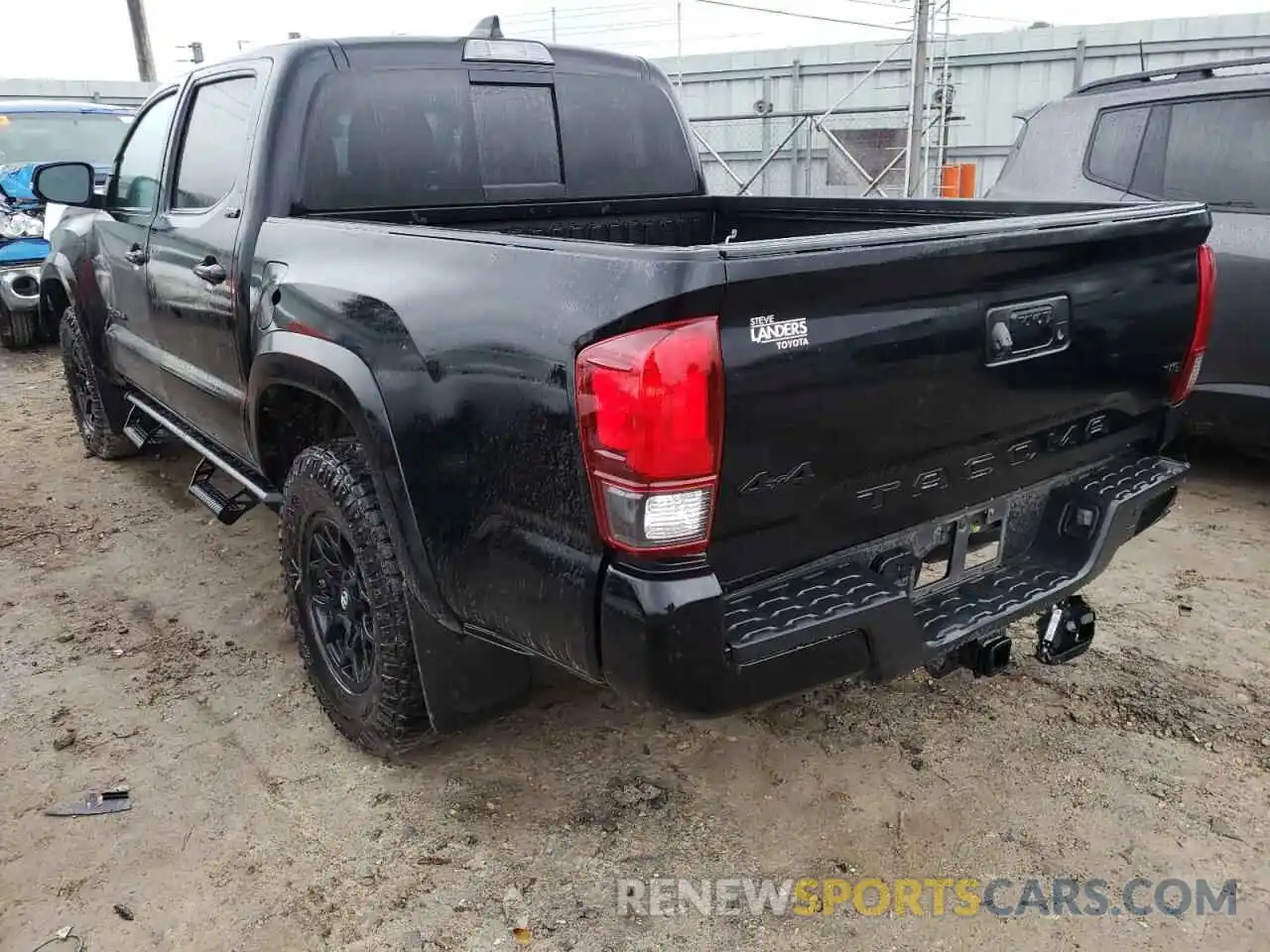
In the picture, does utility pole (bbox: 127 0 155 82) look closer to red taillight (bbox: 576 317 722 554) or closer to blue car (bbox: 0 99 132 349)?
blue car (bbox: 0 99 132 349)

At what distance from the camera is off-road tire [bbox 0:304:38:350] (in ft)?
28.8

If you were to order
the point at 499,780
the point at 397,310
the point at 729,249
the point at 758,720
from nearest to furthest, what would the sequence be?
the point at 729,249
the point at 397,310
the point at 499,780
the point at 758,720

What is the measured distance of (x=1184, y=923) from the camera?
7.44 feet

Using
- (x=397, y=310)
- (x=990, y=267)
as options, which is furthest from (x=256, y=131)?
(x=990, y=267)

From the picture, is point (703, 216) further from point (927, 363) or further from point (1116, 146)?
point (1116, 146)

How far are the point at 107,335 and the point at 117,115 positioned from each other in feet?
18.7

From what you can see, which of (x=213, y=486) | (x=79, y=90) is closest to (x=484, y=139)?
(x=213, y=486)

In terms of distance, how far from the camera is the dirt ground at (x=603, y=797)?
2.32 m

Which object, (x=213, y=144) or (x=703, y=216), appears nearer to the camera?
(x=213, y=144)

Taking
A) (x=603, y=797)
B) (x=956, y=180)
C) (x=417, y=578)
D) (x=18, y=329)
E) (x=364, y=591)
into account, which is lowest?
(x=603, y=797)

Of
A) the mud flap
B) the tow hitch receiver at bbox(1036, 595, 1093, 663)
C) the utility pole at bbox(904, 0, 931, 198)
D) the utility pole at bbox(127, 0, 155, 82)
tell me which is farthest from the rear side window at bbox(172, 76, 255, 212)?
the utility pole at bbox(127, 0, 155, 82)

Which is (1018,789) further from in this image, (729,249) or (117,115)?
(117,115)

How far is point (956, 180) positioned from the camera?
34.3ft

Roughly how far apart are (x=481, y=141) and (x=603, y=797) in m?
2.19
